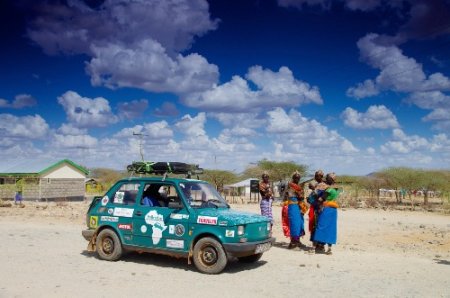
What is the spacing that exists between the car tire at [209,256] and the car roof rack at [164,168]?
1.80m

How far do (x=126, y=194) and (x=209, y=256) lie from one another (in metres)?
2.48

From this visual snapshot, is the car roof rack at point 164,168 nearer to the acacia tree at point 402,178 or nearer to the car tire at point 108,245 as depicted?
the car tire at point 108,245

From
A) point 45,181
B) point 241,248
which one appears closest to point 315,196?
point 241,248

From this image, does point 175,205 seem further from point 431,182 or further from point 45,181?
point 431,182

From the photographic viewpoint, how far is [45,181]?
34906 mm

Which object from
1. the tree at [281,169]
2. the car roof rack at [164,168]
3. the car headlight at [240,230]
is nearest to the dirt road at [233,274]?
the car headlight at [240,230]

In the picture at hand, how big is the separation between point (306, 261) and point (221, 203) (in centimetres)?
228

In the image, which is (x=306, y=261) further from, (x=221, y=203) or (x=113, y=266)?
(x=113, y=266)

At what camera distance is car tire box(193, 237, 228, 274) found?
27.5 feet

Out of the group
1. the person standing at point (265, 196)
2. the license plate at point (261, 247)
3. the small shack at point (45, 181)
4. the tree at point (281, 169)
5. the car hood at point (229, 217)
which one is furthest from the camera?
the tree at point (281, 169)

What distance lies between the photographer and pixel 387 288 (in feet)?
25.1

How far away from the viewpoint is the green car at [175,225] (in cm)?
847

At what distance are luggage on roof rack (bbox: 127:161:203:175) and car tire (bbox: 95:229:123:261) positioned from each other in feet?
4.95

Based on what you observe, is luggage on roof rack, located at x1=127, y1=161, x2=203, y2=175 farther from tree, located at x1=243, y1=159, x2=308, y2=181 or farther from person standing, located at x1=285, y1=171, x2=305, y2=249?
tree, located at x1=243, y1=159, x2=308, y2=181
